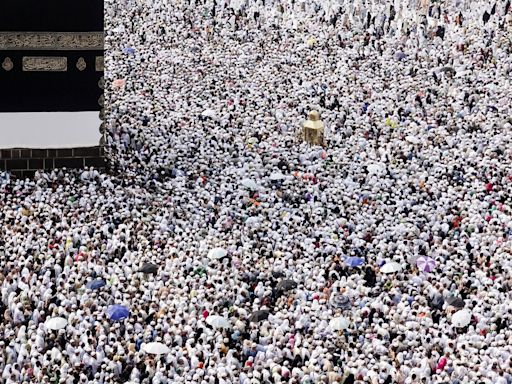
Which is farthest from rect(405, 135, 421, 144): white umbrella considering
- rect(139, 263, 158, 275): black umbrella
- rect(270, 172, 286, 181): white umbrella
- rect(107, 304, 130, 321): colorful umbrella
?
rect(107, 304, 130, 321): colorful umbrella

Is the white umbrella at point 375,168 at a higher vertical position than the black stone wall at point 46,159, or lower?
higher

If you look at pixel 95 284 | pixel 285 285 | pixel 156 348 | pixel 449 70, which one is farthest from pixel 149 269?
pixel 449 70

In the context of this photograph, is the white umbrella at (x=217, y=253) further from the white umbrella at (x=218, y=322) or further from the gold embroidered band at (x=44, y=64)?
the gold embroidered band at (x=44, y=64)

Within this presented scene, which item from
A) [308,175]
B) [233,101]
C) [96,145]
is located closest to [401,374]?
[308,175]

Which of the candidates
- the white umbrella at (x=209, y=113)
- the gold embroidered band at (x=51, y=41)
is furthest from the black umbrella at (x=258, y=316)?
the white umbrella at (x=209, y=113)

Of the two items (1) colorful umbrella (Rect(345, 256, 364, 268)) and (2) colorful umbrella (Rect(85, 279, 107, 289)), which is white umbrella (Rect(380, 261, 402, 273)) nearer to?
(1) colorful umbrella (Rect(345, 256, 364, 268))

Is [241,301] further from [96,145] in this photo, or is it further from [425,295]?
[96,145]
